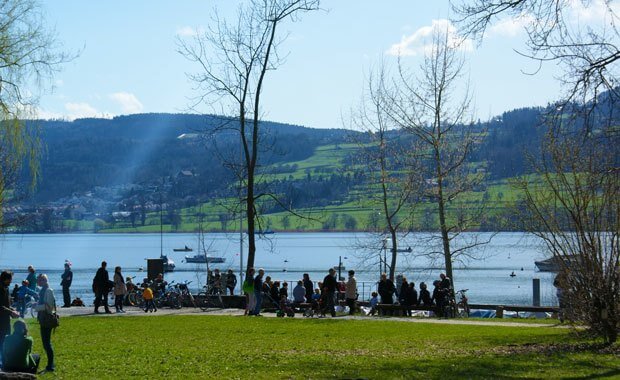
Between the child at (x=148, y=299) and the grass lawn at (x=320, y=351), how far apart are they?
6866 millimetres

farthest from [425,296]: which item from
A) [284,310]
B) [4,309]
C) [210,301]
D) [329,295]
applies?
[4,309]

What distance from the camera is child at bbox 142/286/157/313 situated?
34562mm

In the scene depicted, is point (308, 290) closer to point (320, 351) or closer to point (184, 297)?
point (184, 297)

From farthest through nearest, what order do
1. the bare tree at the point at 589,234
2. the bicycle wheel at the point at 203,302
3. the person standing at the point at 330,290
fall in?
1. the bicycle wheel at the point at 203,302
2. the person standing at the point at 330,290
3. the bare tree at the point at 589,234

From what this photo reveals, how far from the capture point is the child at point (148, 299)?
34.6m

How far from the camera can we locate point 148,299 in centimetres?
3478

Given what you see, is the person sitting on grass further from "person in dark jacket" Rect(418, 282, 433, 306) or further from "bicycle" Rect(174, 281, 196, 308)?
"bicycle" Rect(174, 281, 196, 308)

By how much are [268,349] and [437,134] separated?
2192 cm

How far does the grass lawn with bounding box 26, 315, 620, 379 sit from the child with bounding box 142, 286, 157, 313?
687cm

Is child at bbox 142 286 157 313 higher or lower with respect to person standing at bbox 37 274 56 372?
lower

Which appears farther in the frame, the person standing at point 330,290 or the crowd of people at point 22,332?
the person standing at point 330,290

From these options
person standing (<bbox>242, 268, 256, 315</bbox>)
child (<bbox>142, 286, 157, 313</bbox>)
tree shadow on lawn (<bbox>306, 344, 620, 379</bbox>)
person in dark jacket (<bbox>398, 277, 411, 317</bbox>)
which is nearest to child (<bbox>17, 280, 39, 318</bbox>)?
→ child (<bbox>142, 286, 157, 313</bbox>)

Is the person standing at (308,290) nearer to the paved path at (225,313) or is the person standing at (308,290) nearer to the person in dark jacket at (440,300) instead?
the paved path at (225,313)

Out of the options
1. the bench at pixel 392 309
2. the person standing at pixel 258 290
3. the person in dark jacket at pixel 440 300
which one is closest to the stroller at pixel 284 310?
the person standing at pixel 258 290
